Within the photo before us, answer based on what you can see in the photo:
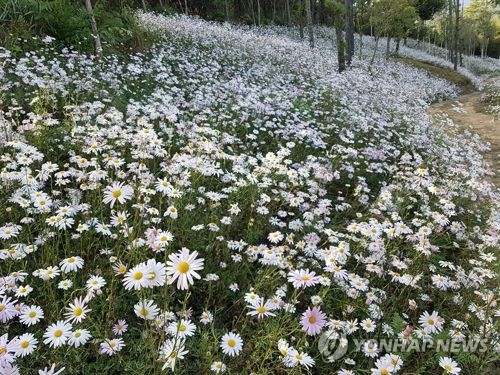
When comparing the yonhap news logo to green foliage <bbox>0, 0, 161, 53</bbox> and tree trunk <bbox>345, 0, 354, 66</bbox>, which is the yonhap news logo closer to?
green foliage <bbox>0, 0, 161, 53</bbox>

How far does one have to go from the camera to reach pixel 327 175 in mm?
4398

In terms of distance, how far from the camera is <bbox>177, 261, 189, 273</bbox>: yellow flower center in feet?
4.73

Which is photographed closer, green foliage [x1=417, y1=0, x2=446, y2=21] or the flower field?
the flower field

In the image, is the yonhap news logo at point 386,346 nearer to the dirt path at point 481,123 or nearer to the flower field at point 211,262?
the flower field at point 211,262

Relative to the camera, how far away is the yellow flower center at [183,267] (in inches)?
56.8

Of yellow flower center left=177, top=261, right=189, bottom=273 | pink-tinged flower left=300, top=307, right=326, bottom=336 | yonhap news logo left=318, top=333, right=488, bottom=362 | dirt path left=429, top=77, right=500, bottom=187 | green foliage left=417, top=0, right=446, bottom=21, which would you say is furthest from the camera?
green foliage left=417, top=0, right=446, bottom=21

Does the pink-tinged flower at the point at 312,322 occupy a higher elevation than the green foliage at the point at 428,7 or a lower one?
lower

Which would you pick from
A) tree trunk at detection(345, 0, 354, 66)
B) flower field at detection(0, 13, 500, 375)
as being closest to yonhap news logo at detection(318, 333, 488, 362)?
flower field at detection(0, 13, 500, 375)

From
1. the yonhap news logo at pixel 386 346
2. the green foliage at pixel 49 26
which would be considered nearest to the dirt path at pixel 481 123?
the yonhap news logo at pixel 386 346

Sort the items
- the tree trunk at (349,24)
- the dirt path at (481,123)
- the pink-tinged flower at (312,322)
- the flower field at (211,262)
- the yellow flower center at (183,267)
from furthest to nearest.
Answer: the tree trunk at (349,24)
the dirt path at (481,123)
the flower field at (211,262)
the pink-tinged flower at (312,322)
the yellow flower center at (183,267)

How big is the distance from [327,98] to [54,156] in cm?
619

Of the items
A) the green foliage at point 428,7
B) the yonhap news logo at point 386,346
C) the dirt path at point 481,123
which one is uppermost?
the green foliage at point 428,7

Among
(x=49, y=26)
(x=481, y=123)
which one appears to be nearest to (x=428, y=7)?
(x=481, y=123)

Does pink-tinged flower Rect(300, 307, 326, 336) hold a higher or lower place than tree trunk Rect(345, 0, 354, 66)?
lower
